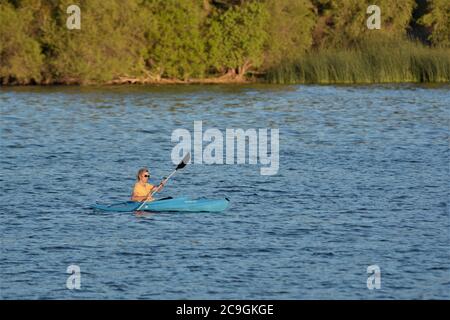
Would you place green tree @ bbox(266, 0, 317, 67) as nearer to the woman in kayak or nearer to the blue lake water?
the blue lake water

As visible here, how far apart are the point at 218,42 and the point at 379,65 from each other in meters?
9.39

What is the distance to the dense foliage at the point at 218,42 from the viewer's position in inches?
2426

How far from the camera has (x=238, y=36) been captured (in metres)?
65.5

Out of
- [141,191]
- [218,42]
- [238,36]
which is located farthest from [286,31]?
[141,191]

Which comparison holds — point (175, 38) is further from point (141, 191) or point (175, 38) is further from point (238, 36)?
point (141, 191)

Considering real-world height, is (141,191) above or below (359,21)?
below

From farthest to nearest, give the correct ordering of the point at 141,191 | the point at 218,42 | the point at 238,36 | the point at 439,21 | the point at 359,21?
the point at 439,21 < the point at 359,21 < the point at 218,42 < the point at 238,36 < the point at 141,191

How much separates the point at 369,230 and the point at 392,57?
39.8m

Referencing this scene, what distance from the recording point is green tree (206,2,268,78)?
65188mm

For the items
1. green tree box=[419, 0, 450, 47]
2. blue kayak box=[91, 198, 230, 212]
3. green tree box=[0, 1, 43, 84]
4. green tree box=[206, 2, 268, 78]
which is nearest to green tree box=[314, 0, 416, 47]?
green tree box=[419, 0, 450, 47]

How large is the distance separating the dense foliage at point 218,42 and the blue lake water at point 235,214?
41.8 ft

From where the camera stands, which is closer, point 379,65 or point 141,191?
point 141,191

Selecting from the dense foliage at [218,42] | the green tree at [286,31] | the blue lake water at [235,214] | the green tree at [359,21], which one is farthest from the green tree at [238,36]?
the blue lake water at [235,214]

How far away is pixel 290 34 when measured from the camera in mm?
66750
